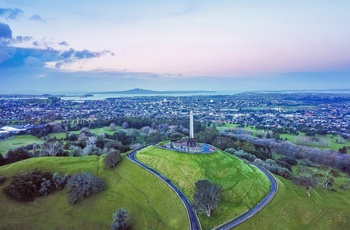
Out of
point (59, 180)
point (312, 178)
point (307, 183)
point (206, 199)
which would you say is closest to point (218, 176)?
point (206, 199)

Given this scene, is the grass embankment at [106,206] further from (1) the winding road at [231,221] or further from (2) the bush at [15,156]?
(2) the bush at [15,156]

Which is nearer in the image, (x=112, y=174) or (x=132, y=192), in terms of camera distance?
(x=132, y=192)

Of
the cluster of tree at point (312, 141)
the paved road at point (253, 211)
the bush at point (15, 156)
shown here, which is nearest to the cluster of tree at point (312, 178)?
the paved road at point (253, 211)

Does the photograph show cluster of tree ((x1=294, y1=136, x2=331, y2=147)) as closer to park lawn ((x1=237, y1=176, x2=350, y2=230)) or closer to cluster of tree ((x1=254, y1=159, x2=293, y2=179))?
cluster of tree ((x1=254, y1=159, x2=293, y2=179))

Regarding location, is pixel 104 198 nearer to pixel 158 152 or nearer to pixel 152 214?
pixel 152 214

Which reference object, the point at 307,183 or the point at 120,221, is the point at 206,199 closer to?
the point at 120,221

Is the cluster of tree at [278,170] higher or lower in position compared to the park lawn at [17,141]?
higher

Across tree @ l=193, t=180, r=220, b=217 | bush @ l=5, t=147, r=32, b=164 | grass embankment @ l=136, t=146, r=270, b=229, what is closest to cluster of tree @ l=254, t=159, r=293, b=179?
grass embankment @ l=136, t=146, r=270, b=229

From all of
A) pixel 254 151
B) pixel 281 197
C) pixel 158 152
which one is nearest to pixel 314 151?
pixel 254 151
